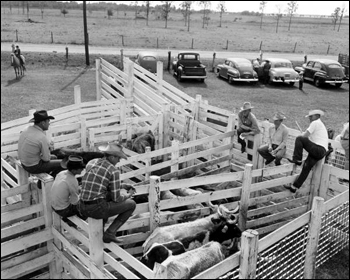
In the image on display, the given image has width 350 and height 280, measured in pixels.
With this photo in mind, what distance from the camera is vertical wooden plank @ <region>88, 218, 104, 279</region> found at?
4836 millimetres

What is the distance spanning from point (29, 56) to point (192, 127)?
69.5 ft

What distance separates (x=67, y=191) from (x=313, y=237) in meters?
3.50

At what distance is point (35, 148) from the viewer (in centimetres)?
612

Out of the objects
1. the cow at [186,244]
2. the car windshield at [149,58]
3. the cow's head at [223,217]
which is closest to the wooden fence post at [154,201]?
the cow at [186,244]

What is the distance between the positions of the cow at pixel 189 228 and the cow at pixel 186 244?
A: 0.07 metres

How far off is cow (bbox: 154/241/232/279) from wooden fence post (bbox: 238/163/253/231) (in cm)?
128

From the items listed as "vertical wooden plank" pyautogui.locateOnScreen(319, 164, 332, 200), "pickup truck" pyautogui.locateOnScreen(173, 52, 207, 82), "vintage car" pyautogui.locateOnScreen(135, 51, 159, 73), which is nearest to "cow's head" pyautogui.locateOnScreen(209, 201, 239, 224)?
"vertical wooden plank" pyautogui.locateOnScreen(319, 164, 332, 200)

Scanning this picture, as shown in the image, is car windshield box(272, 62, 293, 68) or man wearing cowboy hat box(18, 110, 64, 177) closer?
man wearing cowboy hat box(18, 110, 64, 177)

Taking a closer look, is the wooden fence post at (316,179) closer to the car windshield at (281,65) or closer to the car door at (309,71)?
the car windshield at (281,65)

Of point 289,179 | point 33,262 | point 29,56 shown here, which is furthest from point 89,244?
point 29,56

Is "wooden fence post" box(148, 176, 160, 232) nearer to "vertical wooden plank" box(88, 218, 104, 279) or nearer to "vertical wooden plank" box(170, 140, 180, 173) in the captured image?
"vertical wooden plank" box(88, 218, 104, 279)

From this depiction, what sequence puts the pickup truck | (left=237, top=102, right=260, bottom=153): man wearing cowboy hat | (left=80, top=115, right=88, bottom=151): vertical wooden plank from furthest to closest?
the pickup truck
(left=80, top=115, right=88, bottom=151): vertical wooden plank
(left=237, top=102, right=260, bottom=153): man wearing cowboy hat

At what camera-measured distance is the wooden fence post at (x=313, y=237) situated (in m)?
5.52

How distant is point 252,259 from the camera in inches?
182
